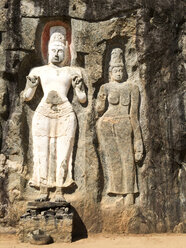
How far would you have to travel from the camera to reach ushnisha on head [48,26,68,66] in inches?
281

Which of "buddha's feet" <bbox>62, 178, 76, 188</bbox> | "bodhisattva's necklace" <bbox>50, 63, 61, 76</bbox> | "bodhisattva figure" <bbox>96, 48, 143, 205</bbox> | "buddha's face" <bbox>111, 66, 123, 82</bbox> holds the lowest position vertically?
"buddha's feet" <bbox>62, 178, 76, 188</bbox>

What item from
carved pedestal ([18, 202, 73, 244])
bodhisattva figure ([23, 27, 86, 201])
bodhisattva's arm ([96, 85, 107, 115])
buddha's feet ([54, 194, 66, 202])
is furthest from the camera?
bodhisattva's arm ([96, 85, 107, 115])

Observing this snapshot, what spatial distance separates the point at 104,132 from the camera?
6812 mm

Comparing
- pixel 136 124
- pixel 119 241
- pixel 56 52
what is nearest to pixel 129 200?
pixel 119 241

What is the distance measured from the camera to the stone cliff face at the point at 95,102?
656 cm

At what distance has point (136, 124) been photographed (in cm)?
680

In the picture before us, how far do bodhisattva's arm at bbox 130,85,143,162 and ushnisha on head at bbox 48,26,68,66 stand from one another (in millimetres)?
1572

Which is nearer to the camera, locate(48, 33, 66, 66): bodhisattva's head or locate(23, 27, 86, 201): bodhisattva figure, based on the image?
locate(23, 27, 86, 201): bodhisattva figure

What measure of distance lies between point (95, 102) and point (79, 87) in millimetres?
428

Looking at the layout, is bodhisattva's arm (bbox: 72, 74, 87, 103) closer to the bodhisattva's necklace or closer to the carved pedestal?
the bodhisattva's necklace

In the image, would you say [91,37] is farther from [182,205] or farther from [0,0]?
[182,205]

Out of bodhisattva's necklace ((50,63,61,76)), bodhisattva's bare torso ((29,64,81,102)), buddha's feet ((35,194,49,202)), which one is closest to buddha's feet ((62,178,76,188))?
buddha's feet ((35,194,49,202))

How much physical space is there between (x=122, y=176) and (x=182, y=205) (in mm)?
1222

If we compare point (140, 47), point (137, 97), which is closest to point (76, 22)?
point (140, 47)
